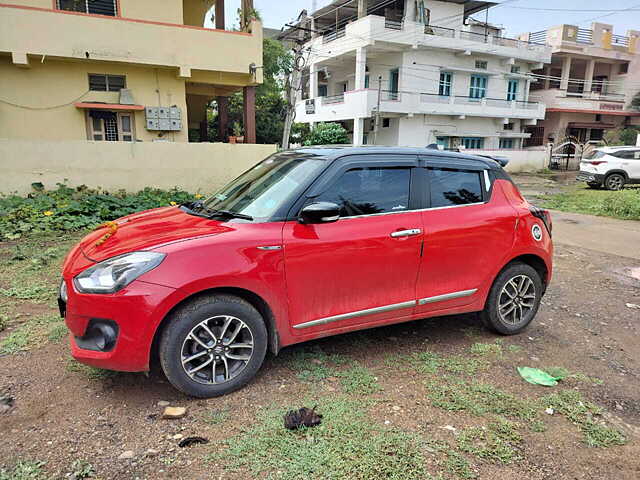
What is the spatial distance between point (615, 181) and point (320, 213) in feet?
60.5

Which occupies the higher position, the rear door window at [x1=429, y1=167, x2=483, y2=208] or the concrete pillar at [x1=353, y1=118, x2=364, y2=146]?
the concrete pillar at [x1=353, y1=118, x2=364, y2=146]

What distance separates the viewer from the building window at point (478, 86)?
29.8 metres

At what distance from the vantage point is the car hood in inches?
119

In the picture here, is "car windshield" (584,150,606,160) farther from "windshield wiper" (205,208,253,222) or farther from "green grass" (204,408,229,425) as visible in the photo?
"green grass" (204,408,229,425)

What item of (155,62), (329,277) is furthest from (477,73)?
(329,277)

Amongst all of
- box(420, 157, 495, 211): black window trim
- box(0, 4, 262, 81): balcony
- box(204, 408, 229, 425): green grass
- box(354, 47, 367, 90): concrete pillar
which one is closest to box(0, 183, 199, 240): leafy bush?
box(0, 4, 262, 81): balcony

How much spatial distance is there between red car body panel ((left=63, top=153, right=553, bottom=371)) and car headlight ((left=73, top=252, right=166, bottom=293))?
0.15 feet

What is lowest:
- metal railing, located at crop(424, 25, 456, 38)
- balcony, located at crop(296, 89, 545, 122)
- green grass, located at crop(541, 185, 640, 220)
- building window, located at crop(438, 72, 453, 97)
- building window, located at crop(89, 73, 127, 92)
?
green grass, located at crop(541, 185, 640, 220)

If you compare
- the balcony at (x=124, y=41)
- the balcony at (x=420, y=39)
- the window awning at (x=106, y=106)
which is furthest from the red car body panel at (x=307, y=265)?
the balcony at (x=420, y=39)

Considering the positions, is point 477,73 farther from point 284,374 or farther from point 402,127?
point 284,374

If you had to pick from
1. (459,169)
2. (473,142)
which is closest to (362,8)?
(473,142)

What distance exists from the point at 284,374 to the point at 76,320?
58.3 inches

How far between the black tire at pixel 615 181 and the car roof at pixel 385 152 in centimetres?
1641

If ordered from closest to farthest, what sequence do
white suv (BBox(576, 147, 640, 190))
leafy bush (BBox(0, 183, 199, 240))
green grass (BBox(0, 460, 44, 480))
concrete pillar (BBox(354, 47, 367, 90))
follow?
1. green grass (BBox(0, 460, 44, 480))
2. leafy bush (BBox(0, 183, 199, 240))
3. white suv (BBox(576, 147, 640, 190))
4. concrete pillar (BBox(354, 47, 367, 90))
